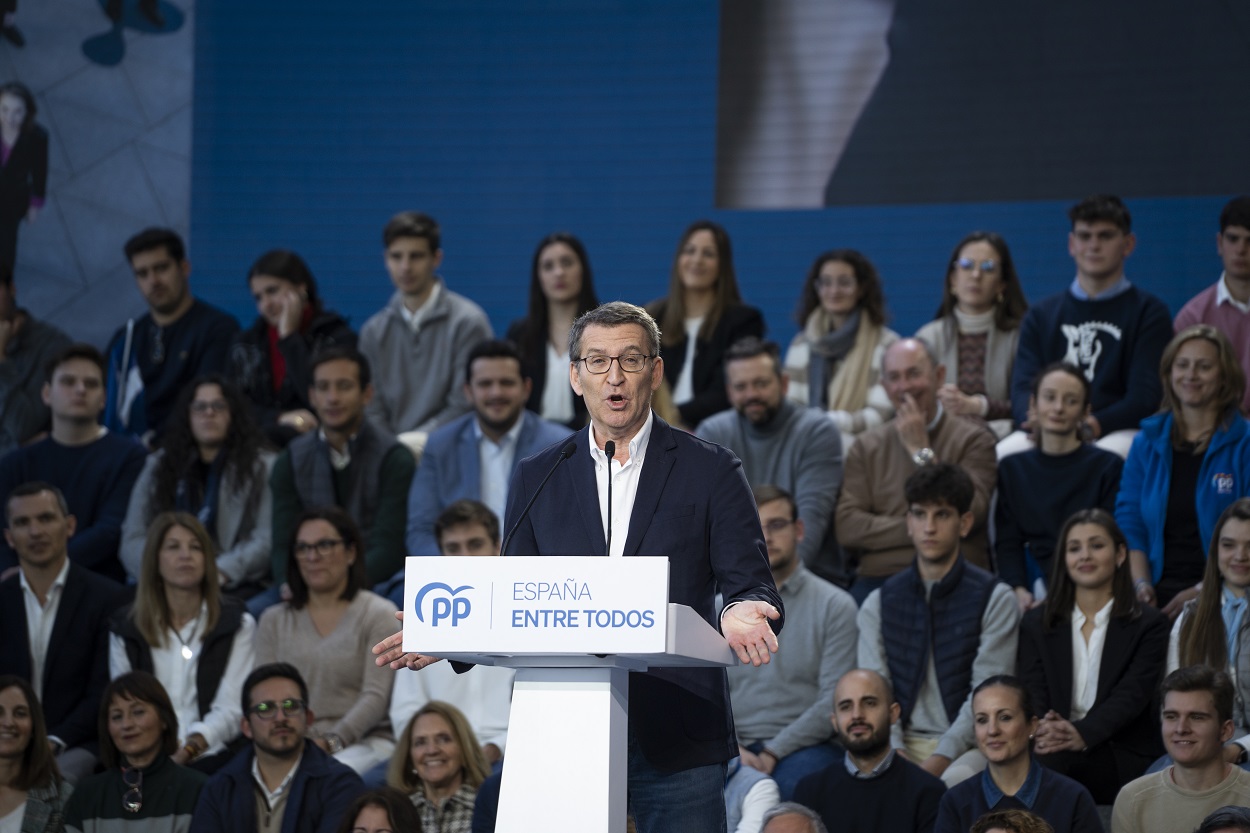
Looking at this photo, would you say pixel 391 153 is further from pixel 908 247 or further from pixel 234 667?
pixel 234 667

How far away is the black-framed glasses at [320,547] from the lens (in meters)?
5.59

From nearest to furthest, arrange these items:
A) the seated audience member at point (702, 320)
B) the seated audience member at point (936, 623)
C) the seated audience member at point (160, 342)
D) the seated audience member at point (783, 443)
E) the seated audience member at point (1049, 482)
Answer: the seated audience member at point (936, 623)
the seated audience member at point (1049, 482)
the seated audience member at point (783, 443)
the seated audience member at point (702, 320)
the seated audience member at point (160, 342)

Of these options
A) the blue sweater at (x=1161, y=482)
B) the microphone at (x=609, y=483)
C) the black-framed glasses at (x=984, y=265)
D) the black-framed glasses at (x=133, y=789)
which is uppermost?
the black-framed glasses at (x=984, y=265)

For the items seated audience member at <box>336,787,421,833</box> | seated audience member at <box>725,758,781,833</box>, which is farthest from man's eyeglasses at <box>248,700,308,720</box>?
seated audience member at <box>725,758,781,833</box>

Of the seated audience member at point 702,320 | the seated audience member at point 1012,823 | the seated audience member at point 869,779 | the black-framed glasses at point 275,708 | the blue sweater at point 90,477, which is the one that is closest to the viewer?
the seated audience member at point 1012,823

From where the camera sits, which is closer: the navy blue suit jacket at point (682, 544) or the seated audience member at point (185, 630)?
the navy blue suit jacket at point (682, 544)

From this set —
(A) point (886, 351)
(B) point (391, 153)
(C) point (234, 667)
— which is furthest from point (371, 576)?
(B) point (391, 153)

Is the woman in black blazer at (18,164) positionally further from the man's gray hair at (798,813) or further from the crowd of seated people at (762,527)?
the man's gray hair at (798,813)

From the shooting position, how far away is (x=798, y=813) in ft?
14.4

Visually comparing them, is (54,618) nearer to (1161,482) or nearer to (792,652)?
(792,652)

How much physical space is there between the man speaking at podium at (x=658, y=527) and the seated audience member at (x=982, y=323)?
144 inches

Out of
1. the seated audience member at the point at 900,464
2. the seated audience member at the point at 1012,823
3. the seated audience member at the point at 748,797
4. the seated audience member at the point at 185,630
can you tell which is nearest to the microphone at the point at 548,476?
the seated audience member at the point at 1012,823

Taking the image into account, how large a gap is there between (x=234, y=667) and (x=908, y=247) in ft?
12.2

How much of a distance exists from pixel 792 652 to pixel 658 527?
267cm
